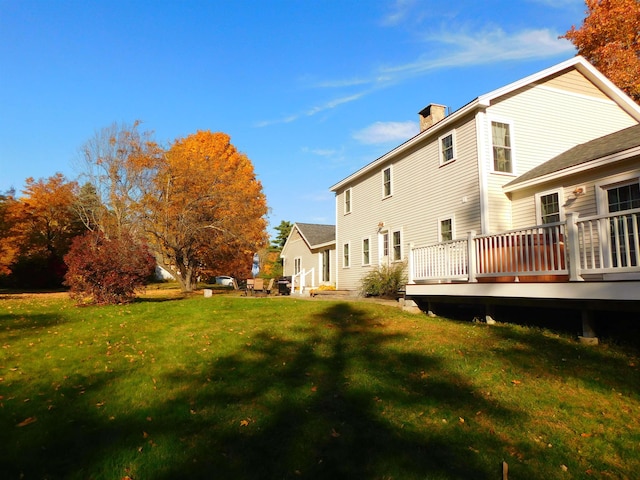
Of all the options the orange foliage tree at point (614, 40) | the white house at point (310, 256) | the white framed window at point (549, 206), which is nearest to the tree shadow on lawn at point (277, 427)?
the white framed window at point (549, 206)

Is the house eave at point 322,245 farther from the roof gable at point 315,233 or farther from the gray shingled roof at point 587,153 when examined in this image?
the gray shingled roof at point 587,153

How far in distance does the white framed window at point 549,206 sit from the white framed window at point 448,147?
3.04m

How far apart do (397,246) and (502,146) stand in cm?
552

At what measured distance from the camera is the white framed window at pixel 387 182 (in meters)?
18.0

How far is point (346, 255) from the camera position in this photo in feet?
70.7

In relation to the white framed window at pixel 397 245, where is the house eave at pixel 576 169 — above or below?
above

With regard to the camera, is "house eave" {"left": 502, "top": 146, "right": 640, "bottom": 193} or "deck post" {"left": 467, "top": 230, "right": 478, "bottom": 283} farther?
"deck post" {"left": 467, "top": 230, "right": 478, "bottom": 283}

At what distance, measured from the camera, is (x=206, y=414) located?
491 centimetres

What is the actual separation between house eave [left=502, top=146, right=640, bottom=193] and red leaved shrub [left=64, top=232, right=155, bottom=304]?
11713mm

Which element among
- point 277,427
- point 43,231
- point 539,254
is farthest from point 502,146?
point 43,231

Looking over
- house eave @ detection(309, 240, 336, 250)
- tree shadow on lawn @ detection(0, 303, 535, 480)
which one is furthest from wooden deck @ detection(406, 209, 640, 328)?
house eave @ detection(309, 240, 336, 250)

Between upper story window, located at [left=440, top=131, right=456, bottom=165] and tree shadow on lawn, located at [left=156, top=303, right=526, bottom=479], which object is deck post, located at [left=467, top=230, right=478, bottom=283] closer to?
tree shadow on lawn, located at [left=156, top=303, right=526, bottom=479]

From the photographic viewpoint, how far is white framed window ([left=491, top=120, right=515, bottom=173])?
1307cm

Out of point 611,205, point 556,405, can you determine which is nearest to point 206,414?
point 556,405
